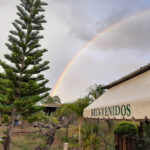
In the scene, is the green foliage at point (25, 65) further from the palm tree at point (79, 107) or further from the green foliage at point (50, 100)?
the green foliage at point (50, 100)

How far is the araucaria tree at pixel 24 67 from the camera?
8797 millimetres

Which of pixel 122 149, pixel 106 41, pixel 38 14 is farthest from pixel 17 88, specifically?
pixel 106 41

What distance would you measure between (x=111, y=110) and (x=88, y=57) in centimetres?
1267

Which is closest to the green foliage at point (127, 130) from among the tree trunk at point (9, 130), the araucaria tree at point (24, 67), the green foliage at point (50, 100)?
the araucaria tree at point (24, 67)

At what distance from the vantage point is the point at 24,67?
9547 millimetres

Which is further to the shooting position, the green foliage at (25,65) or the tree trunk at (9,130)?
the green foliage at (25,65)

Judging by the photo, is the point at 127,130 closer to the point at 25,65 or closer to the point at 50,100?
the point at 25,65

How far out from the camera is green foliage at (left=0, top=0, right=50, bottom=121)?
885 centimetres

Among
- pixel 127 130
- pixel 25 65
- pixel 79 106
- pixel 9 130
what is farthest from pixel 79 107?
pixel 25 65

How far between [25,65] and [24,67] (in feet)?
0.49

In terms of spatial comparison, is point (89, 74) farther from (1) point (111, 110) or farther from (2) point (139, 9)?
(1) point (111, 110)

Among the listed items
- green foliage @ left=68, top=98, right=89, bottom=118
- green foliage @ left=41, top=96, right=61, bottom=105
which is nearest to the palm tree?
green foliage @ left=68, top=98, right=89, bottom=118

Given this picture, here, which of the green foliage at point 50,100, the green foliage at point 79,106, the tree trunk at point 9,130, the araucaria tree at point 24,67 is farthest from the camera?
the green foliage at point 50,100

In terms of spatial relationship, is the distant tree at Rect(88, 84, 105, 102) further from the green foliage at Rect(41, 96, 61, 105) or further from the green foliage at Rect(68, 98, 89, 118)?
the green foliage at Rect(41, 96, 61, 105)
